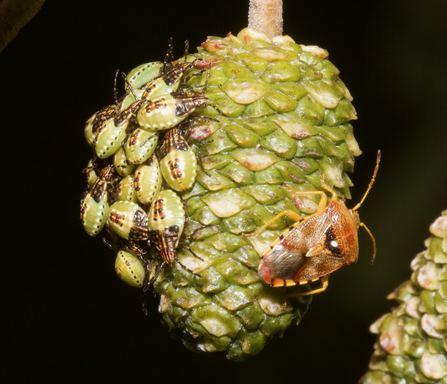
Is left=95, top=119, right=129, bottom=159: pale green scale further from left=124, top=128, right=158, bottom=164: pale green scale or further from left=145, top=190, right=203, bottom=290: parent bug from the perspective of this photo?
left=145, top=190, right=203, bottom=290: parent bug

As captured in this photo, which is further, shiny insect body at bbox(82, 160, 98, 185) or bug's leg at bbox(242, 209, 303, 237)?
shiny insect body at bbox(82, 160, 98, 185)

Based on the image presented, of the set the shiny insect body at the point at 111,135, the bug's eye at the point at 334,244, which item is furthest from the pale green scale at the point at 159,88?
the bug's eye at the point at 334,244

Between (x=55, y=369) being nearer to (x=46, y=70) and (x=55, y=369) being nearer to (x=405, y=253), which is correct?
(x=46, y=70)

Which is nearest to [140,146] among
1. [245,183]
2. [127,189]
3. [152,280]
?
[127,189]

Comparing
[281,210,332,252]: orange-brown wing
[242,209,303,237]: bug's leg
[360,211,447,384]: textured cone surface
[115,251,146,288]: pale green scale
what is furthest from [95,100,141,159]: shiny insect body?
[360,211,447,384]: textured cone surface

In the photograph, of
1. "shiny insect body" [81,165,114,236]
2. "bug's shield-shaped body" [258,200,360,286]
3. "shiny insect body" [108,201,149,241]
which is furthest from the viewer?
"shiny insect body" [81,165,114,236]

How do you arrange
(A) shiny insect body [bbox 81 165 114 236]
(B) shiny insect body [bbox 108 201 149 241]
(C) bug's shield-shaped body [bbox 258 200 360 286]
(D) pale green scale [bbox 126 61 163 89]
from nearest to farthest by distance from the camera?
(C) bug's shield-shaped body [bbox 258 200 360 286] < (B) shiny insect body [bbox 108 201 149 241] < (A) shiny insect body [bbox 81 165 114 236] < (D) pale green scale [bbox 126 61 163 89]

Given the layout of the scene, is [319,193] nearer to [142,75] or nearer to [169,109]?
[169,109]

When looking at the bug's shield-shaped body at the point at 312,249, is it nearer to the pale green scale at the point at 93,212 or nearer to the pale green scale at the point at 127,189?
the pale green scale at the point at 127,189
